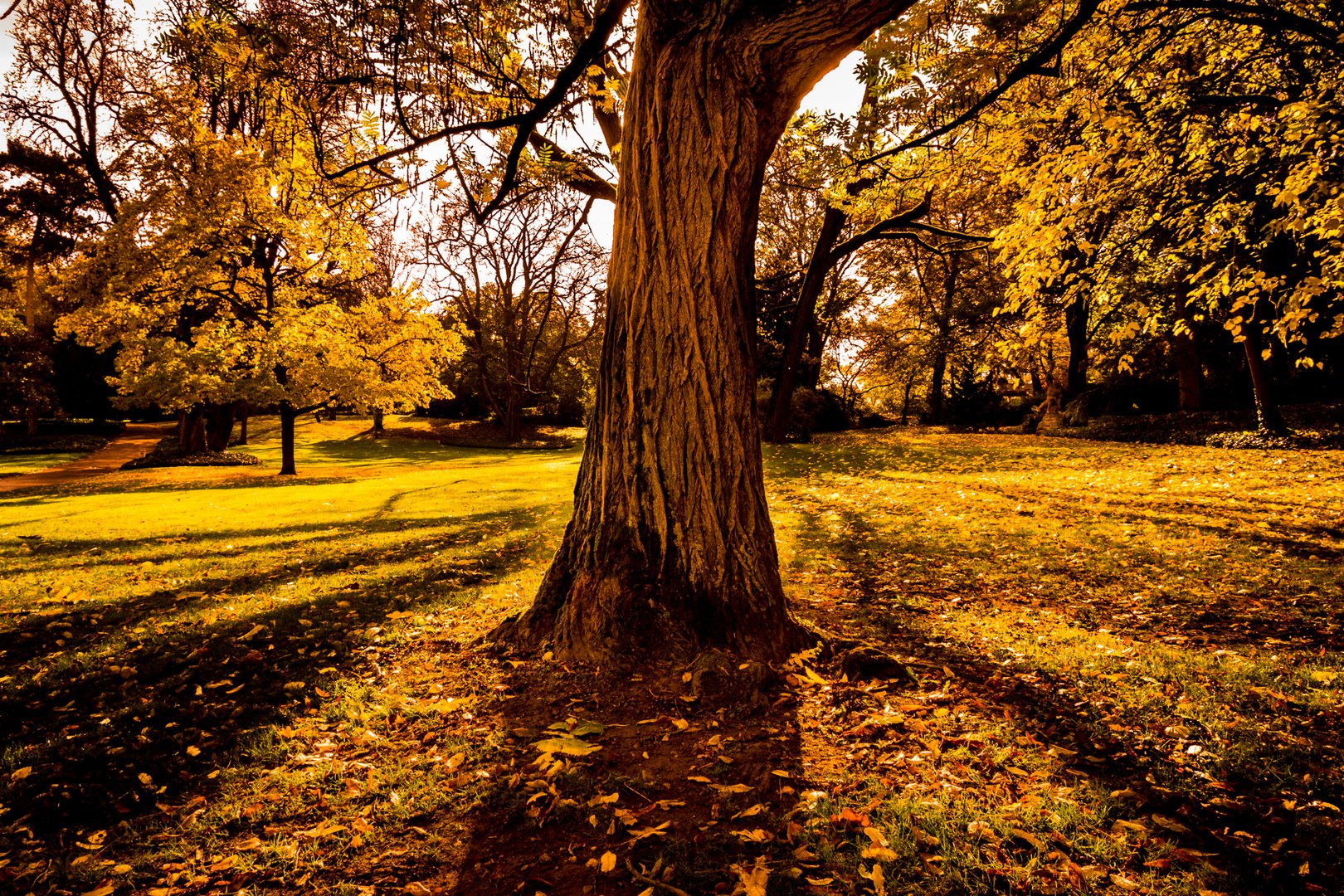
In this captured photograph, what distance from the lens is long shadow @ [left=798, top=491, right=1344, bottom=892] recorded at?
2188mm

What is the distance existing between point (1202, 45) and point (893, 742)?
11276 millimetres

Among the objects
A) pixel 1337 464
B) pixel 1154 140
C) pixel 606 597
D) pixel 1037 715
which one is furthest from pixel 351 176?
pixel 1337 464

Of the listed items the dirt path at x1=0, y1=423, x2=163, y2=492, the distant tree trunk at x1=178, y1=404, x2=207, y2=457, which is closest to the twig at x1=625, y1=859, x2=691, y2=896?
the dirt path at x1=0, y1=423, x2=163, y2=492

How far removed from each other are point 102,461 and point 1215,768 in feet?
108

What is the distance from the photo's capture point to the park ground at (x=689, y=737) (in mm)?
2217

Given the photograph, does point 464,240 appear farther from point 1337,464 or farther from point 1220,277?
point 1337,464

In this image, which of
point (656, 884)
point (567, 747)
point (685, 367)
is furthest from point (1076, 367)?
point (656, 884)

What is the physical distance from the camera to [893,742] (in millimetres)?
2998

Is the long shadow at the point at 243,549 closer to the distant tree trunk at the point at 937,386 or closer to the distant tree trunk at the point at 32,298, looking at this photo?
the distant tree trunk at the point at 937,386

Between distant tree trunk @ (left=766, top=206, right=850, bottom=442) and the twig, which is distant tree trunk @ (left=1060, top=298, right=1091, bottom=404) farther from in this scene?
the twig

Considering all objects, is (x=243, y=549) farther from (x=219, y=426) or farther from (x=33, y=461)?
(x=33, y=461)

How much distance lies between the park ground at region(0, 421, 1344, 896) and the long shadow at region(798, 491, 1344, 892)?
0.6 inches

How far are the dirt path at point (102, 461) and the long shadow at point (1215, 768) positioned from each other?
74.2 ft

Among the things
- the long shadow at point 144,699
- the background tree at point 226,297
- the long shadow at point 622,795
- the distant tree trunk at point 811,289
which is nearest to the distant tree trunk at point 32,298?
the background tree at point 226,297
